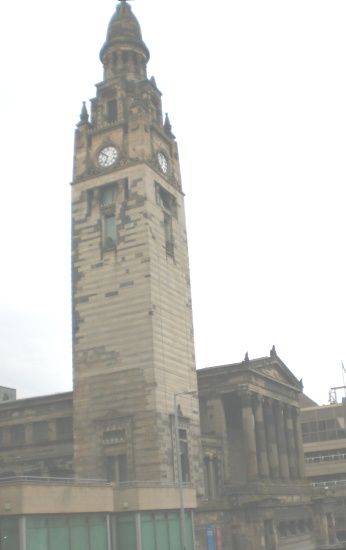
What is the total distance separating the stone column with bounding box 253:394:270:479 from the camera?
7712cm

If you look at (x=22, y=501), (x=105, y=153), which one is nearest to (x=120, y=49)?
(x=105, y=153)

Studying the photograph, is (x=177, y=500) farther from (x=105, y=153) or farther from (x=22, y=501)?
(x=105, y=153)

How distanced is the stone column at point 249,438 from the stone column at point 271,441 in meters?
6.63

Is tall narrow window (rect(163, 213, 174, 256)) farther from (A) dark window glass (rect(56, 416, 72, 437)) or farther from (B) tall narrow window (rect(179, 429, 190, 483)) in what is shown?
(A) dark window glass (rect(56, 416, 72, 437))

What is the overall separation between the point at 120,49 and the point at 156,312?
102ft

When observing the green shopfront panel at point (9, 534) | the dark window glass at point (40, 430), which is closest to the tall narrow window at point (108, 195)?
the dark window glass at point (40, 430)

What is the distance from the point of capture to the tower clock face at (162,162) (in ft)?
230

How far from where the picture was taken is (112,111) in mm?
72188

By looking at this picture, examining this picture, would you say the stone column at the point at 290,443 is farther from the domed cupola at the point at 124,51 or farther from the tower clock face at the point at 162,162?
the domed cupola at the point at 124,51

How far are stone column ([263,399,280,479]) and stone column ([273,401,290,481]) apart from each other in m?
2.21

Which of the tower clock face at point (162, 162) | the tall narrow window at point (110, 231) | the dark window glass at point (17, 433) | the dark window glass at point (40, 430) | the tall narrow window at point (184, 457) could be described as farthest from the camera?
the dark window glass at point (17, 433)

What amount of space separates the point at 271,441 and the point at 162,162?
34.9m

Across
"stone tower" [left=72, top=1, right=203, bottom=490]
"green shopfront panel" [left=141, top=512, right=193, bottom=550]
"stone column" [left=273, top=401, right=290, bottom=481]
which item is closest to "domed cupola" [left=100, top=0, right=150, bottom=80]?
"stone tower" [left=72, top=1, right=203, bottom=490]

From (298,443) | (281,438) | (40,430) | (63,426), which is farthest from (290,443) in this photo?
(40,430)
